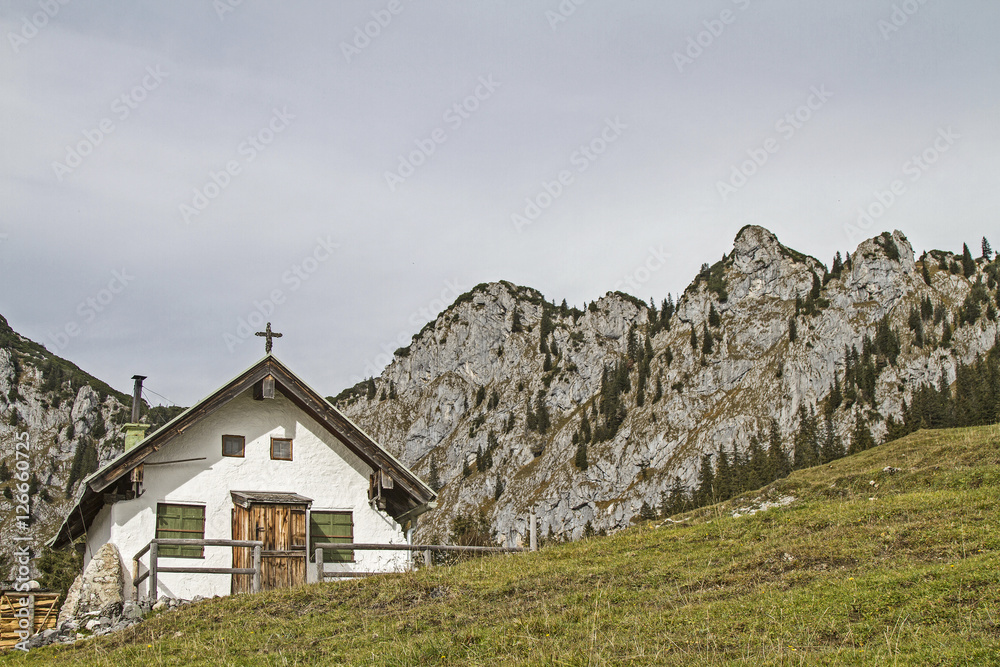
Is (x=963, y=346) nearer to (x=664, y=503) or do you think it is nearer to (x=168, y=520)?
(x=664, y=503)

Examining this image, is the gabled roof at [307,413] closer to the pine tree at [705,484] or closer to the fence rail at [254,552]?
the fence rail at [254,552]

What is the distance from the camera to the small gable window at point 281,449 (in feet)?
88.1

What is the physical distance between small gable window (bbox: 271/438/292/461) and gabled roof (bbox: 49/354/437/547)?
3.81 ft

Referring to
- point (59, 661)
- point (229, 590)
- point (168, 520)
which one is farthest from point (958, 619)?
point (168, 520)

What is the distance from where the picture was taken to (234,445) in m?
26.5

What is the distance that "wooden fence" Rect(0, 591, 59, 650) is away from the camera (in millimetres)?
19531

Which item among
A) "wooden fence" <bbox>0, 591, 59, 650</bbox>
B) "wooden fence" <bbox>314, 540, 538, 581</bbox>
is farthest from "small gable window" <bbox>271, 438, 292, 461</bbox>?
"wooden fence" <bbox>0, 591, 59, 650</bbox>

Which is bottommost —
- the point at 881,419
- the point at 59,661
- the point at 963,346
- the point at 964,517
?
the point at 59,661

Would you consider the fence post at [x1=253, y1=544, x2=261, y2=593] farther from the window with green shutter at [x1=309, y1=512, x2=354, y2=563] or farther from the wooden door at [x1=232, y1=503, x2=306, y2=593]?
the window with green shutter at [x1=309, y1=512, x2=354, y2=563]

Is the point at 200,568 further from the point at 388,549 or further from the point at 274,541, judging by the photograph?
the point at 388,549

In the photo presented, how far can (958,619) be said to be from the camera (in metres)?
12.3

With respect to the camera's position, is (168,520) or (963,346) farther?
(963,346)

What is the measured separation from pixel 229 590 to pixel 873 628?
1814 centimetres

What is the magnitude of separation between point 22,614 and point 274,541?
22.8 ft
